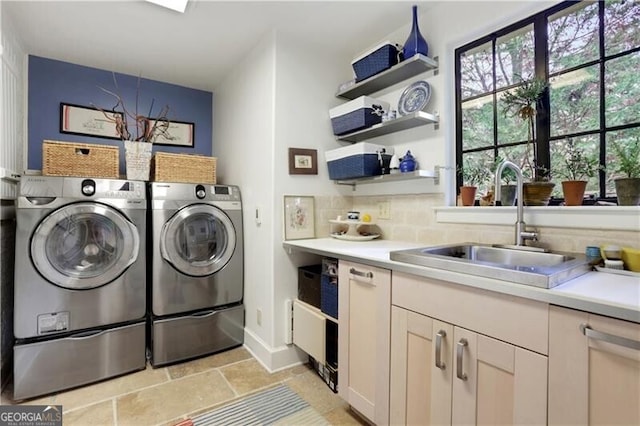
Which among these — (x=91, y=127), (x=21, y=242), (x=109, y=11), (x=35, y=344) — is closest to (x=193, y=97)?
(x=91, y=127)

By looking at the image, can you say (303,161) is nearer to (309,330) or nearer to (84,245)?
(309,330)

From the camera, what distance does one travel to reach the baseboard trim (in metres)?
2.17

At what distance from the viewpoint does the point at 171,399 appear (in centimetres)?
186

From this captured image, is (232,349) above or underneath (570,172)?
underneath

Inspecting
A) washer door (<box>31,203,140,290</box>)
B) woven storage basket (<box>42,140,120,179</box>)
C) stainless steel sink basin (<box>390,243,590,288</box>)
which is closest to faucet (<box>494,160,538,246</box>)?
stainless steel sink basin (<box>390,243,590,288</box>)

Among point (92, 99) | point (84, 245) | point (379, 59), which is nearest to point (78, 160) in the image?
point (84, 245)

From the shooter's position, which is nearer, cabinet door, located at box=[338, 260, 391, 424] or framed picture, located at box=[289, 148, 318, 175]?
cabinet door, located at box=[338, 260, 391, 424]

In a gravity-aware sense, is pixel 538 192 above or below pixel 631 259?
above

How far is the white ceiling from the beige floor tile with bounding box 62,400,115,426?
2356 mm

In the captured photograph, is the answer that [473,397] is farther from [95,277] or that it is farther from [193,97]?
[193,97]

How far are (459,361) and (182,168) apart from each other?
229 centimetres

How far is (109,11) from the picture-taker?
1988mm

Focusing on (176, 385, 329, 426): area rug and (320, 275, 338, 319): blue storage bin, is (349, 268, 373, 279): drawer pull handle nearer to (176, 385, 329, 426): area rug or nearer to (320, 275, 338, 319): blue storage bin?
(320, 275, 338, 319): blue storage bin

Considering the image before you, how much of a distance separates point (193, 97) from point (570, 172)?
10.6ft
